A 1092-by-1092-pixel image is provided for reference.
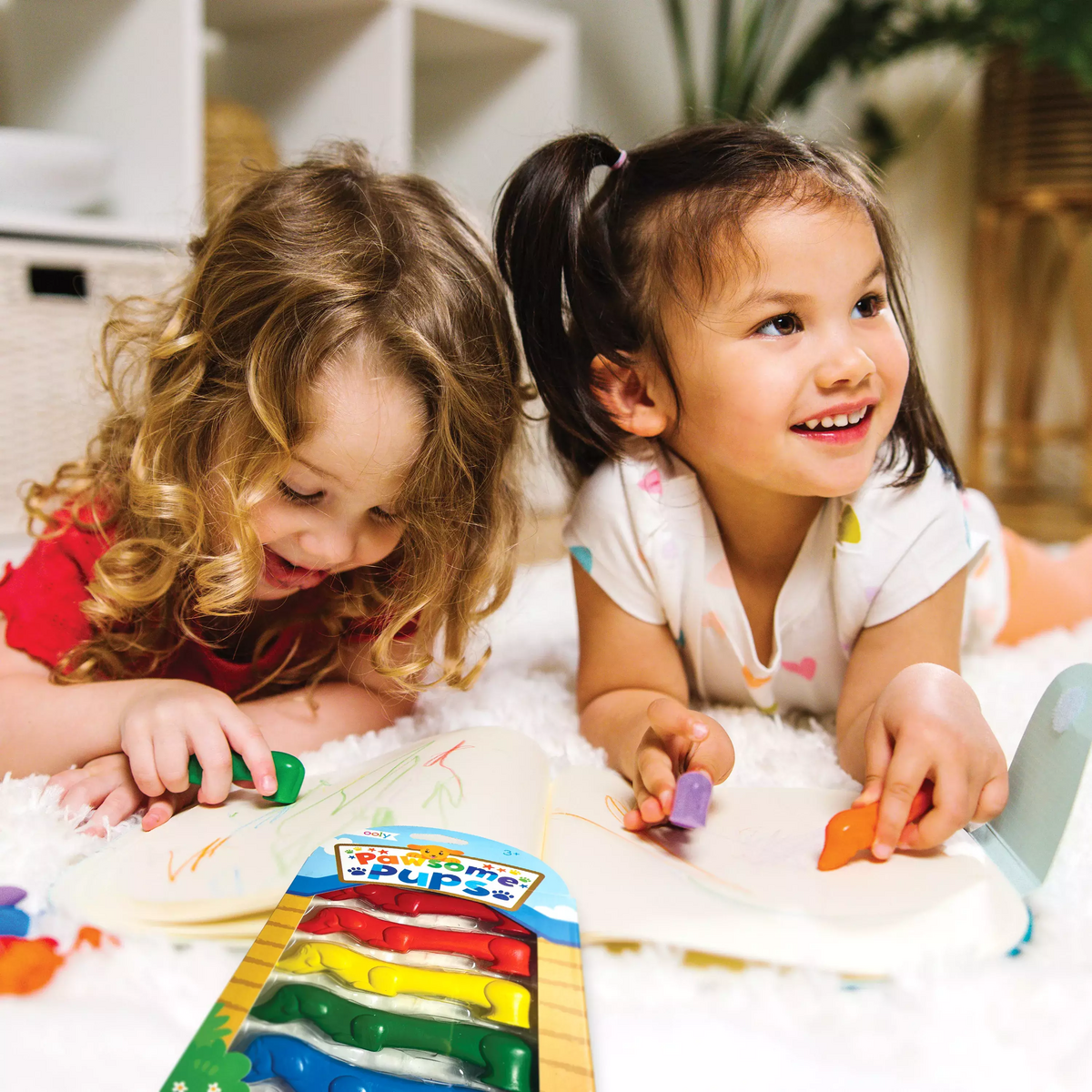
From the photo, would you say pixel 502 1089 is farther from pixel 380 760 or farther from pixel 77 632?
pixel 77 632

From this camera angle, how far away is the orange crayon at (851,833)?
51cm

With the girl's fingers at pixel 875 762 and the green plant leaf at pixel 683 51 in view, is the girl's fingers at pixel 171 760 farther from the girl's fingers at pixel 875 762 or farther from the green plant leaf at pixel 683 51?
the green plant leaf at pixel 683 51

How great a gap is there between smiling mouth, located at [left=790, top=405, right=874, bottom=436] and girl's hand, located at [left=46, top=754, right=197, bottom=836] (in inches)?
16.7

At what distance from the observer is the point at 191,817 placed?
0.57m

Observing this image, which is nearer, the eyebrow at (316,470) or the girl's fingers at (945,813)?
the girl's fingers at (945,813)

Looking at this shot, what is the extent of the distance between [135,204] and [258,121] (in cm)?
24

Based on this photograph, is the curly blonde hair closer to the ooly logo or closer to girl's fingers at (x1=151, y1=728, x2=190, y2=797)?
girl's fingers at (x1=151, y1=728, x2=190, y2=797)

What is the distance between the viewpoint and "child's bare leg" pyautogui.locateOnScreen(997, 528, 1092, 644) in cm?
102

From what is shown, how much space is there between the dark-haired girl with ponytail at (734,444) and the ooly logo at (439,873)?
0.11 m

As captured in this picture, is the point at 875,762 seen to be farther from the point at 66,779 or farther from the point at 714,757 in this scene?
the point at 66,779

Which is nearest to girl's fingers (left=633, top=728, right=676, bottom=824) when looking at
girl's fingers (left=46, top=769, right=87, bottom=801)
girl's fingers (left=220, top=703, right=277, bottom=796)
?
girl's fingers (left=220, top=703, right=277, bottom=796)

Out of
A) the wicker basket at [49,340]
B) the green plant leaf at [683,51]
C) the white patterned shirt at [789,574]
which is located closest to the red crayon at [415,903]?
the white patterned shirt at [789,574]

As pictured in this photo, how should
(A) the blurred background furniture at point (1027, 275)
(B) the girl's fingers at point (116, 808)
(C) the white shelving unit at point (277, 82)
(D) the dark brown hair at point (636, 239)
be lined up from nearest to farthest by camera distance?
(B) the girl's fingers at point (116, 808)
(D) the dark brown hair at point (636, 239)
(C) the white shelving unit at point (277, 82)
(A) the blurred background furniture at point (1027, 275)

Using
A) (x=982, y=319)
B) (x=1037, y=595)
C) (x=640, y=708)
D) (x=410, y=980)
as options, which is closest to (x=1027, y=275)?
(x=982, y=319)
